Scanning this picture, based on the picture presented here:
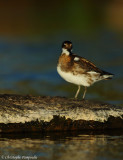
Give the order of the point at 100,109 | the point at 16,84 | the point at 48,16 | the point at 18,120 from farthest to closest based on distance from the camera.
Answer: the point at 48,16 < the point at 16,84 < the point at 100,109 < the point at 18,120

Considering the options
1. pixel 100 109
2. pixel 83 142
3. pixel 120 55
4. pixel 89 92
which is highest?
pixel 120 55

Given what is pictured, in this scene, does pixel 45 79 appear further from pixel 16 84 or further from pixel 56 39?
pixel 56 39

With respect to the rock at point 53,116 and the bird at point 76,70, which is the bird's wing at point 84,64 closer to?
the bird at point 76,70

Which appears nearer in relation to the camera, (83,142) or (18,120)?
(83,142)

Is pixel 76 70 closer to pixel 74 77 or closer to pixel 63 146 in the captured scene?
pixel 74 77

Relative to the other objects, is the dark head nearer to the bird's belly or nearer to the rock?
the bird's belly

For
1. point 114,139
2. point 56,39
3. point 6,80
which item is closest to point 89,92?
point 6,80

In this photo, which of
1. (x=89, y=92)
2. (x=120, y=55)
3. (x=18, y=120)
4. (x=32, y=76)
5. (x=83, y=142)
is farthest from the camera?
(x=120, y=55)
